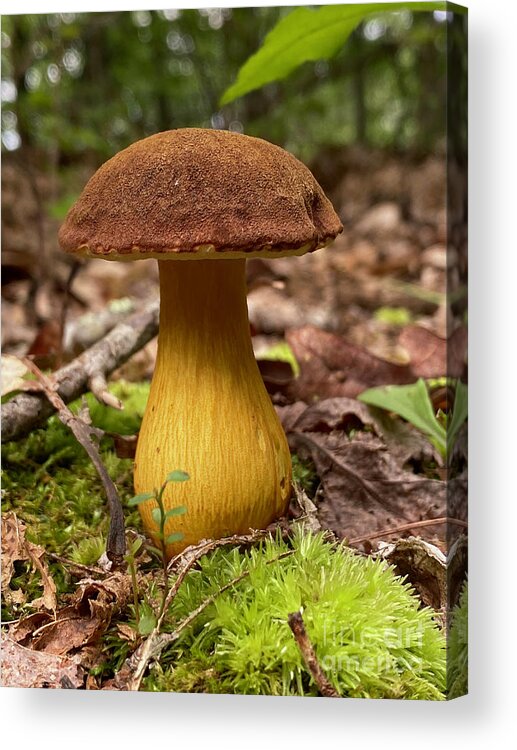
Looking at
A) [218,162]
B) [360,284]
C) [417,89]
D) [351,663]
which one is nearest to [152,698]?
[351,663]

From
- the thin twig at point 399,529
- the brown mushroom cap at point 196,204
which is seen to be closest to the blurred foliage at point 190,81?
the brown mushroom cap at point 196,204

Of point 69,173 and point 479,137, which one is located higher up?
point 69,173

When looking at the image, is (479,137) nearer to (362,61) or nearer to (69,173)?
(362,61)

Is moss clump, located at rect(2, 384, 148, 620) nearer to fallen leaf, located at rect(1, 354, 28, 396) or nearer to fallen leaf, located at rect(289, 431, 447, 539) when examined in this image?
fallen leaf, located at rect(1, 354, 28, 396)

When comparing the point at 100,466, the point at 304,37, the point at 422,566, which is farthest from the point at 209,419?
the point at 304,37

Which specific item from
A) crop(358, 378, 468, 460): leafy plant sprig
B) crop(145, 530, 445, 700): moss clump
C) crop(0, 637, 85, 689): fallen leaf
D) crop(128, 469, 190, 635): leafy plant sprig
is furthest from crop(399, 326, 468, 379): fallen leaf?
crop(0, 637, 85, 689): fallen leaf

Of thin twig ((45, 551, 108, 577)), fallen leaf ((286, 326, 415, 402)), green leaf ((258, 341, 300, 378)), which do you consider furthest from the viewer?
green leaf ((258, 341, 300, 378))

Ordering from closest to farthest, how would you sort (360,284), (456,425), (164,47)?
(456,425) → (164,47) → (360,284)
